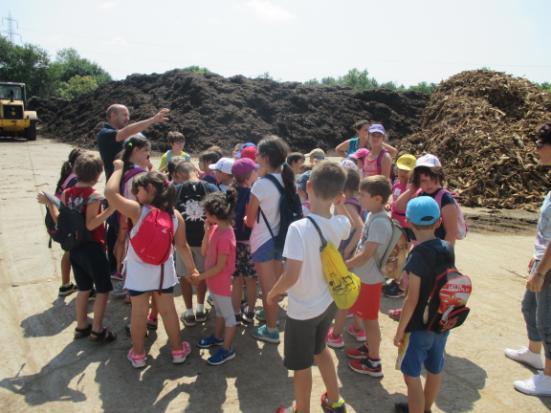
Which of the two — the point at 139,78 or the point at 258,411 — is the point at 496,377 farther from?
the point at 139,78

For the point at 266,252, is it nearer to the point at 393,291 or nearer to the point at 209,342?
the point at 209,342

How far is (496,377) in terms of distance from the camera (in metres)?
3.46

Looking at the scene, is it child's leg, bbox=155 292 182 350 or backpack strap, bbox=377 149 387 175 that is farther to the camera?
backpack strap, bbox=377 149 387 175

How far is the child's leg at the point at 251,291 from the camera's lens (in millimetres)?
4193

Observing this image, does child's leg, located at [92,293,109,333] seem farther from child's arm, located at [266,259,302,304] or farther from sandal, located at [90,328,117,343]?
child's arm, located at [266,259,302,304]

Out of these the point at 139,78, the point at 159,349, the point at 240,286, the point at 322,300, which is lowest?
the point at 159,349

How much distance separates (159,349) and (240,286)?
92 centimetres

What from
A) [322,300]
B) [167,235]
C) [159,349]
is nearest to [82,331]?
[159,349]

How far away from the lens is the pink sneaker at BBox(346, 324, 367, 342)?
156 inches

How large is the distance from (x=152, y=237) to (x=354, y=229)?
1723 mm

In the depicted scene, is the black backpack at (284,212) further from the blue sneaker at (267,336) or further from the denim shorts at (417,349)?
the denim shorts at (417,349)

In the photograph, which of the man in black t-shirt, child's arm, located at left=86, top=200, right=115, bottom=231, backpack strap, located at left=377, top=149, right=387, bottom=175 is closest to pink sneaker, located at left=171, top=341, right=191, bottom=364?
child's arm, located at left=86, top=200, right=115, bottom=231

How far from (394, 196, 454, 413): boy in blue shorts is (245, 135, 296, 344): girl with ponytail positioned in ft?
4.26

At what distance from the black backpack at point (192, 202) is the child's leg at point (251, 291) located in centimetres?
72
